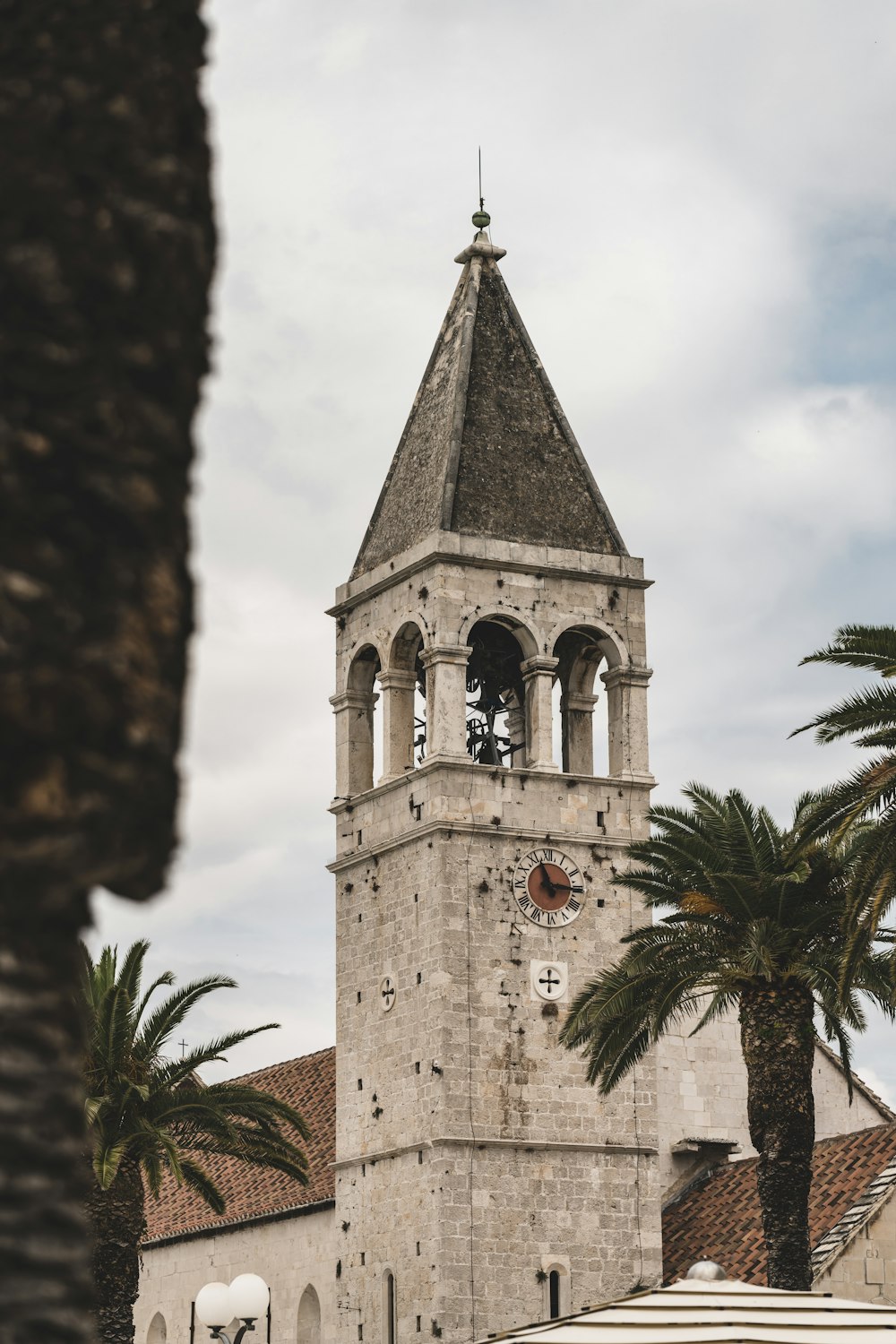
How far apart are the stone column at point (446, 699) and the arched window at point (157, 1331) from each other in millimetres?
16123

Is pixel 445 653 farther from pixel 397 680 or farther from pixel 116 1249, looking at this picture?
pixel 116 1249

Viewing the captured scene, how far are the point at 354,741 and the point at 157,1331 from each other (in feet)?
49.1

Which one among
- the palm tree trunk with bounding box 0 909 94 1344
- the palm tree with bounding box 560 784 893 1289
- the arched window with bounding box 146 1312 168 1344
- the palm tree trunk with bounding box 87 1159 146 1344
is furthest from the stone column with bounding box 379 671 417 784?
the palm tree trunk with bounding box 0 909 94 1344

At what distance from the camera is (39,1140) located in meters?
5.18

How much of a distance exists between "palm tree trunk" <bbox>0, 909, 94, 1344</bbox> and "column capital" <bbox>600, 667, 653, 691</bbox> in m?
36.1

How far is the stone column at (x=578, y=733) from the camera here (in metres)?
41.2

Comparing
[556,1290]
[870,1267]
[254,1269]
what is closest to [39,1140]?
[870,1267]

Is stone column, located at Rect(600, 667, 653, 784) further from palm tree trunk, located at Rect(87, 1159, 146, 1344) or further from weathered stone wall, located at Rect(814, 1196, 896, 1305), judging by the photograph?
palm tree trunk, located at Rect(87, 1159, 146, 1344)

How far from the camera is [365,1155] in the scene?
128 ft

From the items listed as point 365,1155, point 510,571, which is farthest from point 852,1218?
point 510,571

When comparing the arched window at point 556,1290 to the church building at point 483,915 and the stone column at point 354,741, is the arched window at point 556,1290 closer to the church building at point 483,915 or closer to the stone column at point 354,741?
the church building at point 483,915

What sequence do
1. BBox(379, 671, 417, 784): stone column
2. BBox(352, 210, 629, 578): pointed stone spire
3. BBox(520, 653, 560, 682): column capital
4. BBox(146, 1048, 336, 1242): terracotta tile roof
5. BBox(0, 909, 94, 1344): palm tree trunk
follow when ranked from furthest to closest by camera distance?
BBox(146, 1048, 336, 1242): terracotta tile roof → BBox(352, 210, 629, 578): pointed stone spire → BBox(379, 671, 417, 784): stone column → BBox(520, 653, 560, 682): column capital → BBox(0, 909, 94, 1344): palm tree trunk

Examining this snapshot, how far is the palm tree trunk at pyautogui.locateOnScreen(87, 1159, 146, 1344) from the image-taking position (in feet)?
96.9

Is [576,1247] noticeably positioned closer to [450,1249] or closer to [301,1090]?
[450,1249]
